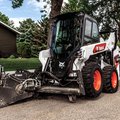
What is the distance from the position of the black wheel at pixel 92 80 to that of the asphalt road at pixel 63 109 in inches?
10.0

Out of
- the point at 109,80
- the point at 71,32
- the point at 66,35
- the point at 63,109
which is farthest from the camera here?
the point at 109,80

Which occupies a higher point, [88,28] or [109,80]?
[88,28]

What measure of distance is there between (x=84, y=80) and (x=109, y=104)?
923 millimetres

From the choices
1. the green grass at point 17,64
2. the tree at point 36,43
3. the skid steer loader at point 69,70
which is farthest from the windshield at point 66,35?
the tree at point 36,43

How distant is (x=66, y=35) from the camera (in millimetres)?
10055

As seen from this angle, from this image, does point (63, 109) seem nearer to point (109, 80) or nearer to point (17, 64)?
point (109, 80)

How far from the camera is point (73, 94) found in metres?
8.94

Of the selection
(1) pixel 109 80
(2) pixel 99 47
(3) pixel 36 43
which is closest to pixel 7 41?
(3) pixel 36 43

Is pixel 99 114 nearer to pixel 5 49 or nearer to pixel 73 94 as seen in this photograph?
pixel 73 94

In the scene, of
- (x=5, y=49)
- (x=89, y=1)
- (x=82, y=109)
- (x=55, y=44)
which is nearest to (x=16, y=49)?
(x=5, y=49)

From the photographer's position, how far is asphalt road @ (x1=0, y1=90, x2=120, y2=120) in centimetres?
735

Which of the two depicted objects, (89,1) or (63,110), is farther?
(89,1)

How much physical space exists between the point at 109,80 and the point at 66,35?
6.36 ft

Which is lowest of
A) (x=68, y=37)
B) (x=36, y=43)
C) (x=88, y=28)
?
(x=36, y=43)
